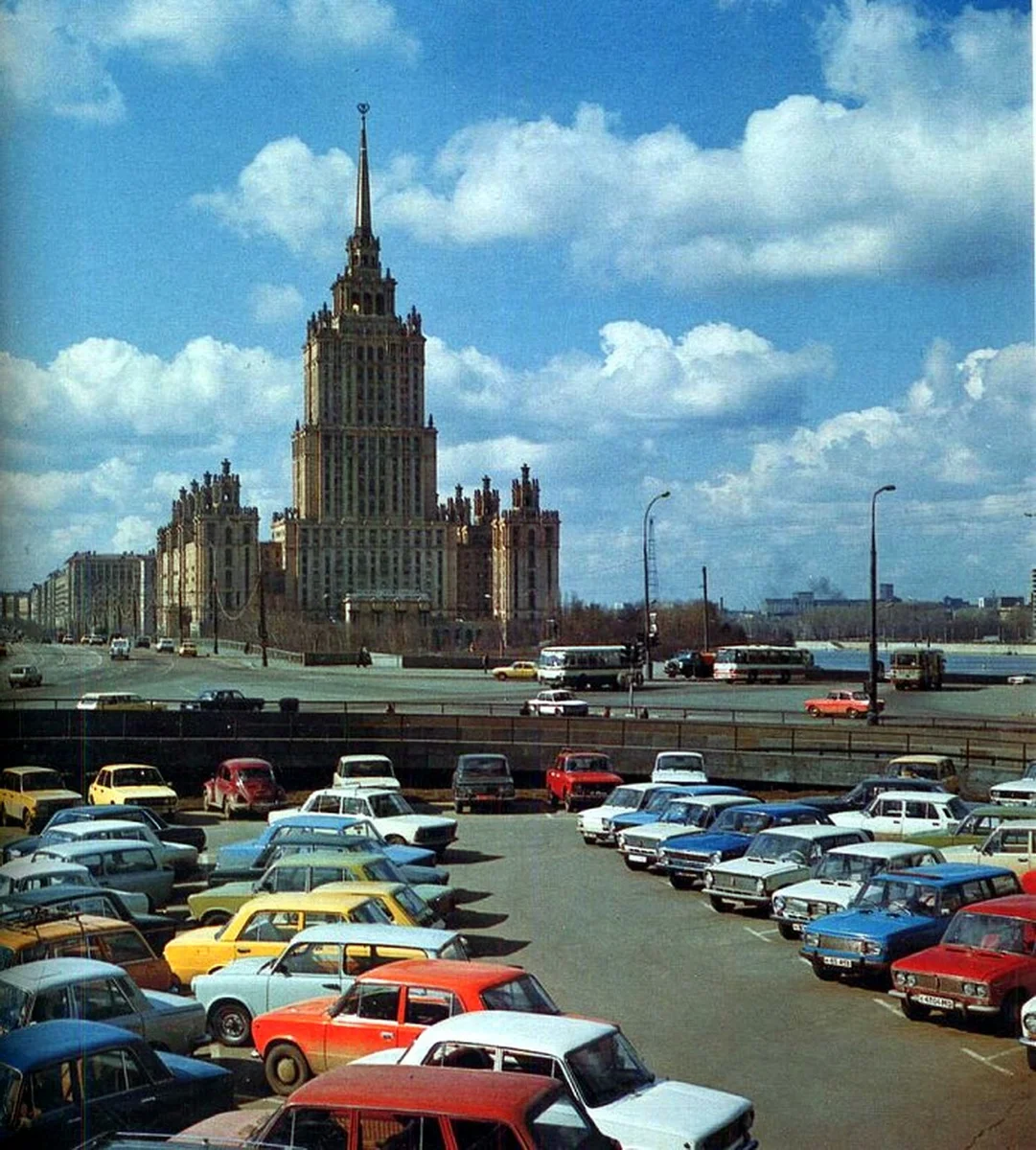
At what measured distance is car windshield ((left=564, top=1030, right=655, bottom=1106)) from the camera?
21.8ft

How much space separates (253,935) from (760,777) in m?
14.6

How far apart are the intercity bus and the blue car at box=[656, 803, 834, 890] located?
28.7 metres

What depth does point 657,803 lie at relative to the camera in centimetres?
1831

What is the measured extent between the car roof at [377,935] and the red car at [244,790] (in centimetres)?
1135

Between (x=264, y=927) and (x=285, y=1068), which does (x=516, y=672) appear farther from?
(x=285, y=1068)

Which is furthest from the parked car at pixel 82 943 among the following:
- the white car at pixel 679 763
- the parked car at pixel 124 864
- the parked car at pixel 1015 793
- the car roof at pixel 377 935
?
the white car at pixel 679 763

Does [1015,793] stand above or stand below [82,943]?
below

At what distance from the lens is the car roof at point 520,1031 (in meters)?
6.70

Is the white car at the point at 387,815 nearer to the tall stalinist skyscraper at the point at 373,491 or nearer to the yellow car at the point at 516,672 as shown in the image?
the yellow car at the point at 516,672

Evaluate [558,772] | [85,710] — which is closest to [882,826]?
[558,772]

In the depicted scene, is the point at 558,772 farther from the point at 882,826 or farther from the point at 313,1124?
the point at 313,1124

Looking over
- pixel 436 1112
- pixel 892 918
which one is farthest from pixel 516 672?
pixel 436 1112

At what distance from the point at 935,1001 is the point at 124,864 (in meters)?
7.55

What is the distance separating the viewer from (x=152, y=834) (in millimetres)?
15000
